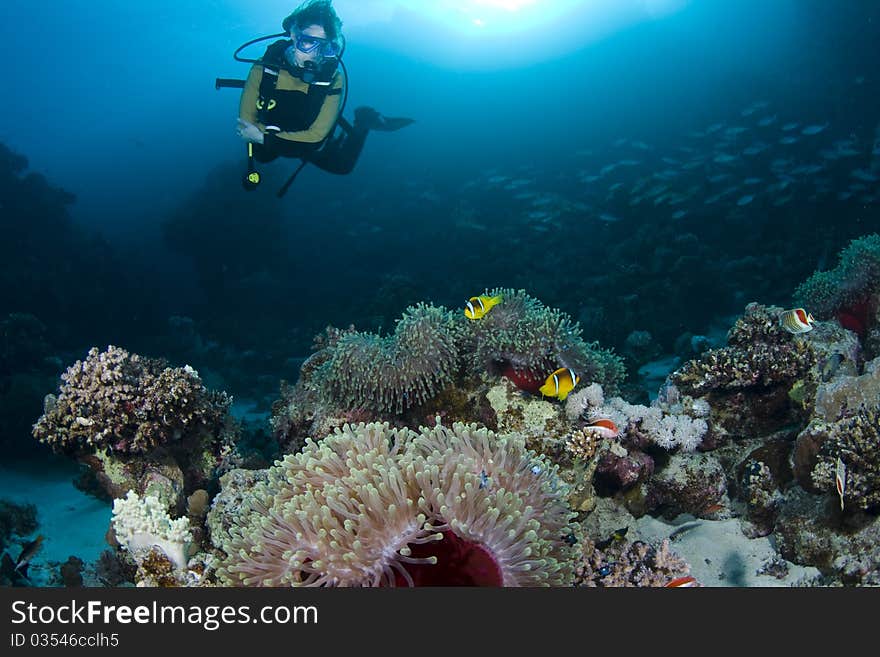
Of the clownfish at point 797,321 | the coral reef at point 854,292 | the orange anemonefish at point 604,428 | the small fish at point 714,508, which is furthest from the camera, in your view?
the coral reef at point 854,292

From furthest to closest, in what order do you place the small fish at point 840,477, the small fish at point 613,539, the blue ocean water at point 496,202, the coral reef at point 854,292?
1. the blue ocean water at point 496,202
2. the coral reef at point 854,292
3. the small fish at point 613,539
4. the small fish at point 840,477

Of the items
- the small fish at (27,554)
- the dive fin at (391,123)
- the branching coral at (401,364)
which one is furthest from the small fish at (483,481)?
the dive fin at (391,123)

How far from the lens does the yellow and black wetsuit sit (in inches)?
264

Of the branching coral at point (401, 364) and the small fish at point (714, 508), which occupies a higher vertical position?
the branching coral at point (401, 364)

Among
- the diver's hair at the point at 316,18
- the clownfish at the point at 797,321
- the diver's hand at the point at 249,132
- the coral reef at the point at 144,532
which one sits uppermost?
the diver's hair at the point at 316,18

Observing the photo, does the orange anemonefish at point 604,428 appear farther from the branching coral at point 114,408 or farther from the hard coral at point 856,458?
the branching coral at point 114,408

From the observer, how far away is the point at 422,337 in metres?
4.33

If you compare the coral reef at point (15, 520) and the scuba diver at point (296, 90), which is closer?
the coral reef at point (15, 520)

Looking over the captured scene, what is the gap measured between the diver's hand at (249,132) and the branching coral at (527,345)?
4249 millimetres

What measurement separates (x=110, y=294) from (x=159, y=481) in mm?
19018

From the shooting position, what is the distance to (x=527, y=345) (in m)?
4.19

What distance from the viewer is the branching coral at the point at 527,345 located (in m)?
4.21

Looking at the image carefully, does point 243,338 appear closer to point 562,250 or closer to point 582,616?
point 562,250

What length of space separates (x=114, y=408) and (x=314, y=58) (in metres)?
5.25
